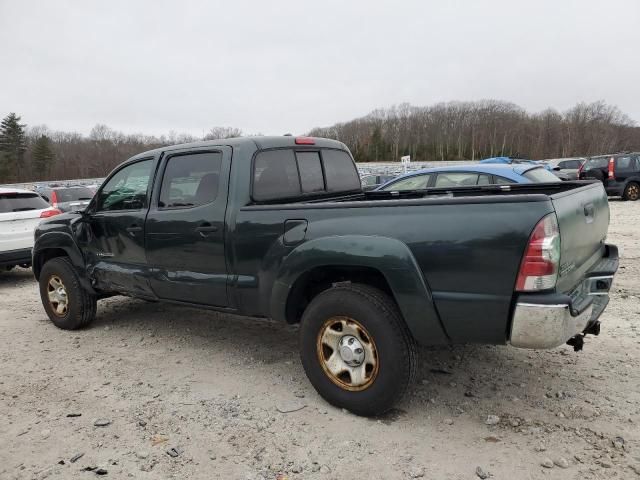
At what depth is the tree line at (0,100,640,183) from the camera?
78.6 meters

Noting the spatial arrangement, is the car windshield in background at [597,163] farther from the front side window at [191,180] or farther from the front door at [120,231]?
the front door at [120,231]

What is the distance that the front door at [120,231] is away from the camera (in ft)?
14.9

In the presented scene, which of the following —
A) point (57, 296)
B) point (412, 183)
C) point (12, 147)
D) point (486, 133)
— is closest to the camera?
point (57, 296)

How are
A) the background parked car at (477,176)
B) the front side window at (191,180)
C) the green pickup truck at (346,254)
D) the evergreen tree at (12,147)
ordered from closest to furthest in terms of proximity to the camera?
the green pickup truck at (346,254)
the front side window at (191,180)
the background parked car at (477,176)
the evergreen tree at (12,147)

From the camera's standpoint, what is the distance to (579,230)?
304cm

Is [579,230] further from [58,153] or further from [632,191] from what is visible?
[58,153]

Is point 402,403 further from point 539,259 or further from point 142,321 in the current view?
point 142,321

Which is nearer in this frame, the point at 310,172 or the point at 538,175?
the point at 310,172

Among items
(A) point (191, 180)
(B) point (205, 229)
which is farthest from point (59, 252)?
(B) point (205, 229)

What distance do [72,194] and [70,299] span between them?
481 inches

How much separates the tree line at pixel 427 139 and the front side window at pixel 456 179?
3124 inches

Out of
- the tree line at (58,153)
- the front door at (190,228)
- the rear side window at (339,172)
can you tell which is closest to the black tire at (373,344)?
the front door at (190,228)

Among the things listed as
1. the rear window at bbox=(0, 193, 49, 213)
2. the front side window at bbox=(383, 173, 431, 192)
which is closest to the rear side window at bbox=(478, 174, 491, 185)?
the front side window at bbox=(383, 173, 431, 192)

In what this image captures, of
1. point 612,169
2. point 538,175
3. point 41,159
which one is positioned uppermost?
point 41,159
